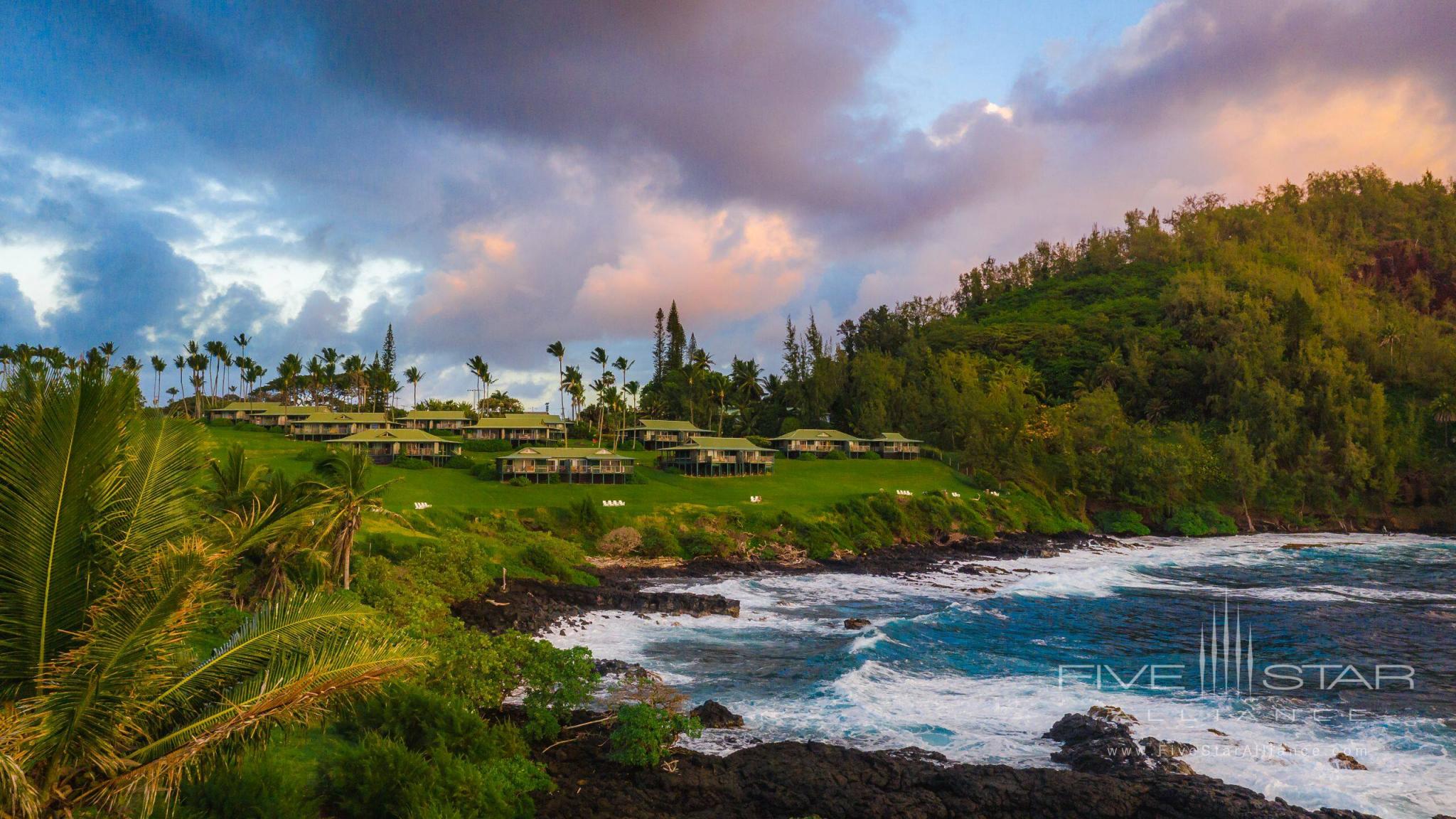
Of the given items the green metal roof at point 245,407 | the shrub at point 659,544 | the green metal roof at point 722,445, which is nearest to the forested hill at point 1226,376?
the green metal roof at point 722,445

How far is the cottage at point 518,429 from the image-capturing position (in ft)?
318

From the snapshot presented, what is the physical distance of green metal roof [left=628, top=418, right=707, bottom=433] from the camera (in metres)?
100

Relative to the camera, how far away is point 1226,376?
104500 mm

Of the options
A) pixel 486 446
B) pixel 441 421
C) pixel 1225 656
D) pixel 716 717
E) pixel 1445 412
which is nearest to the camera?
pixel 716 717

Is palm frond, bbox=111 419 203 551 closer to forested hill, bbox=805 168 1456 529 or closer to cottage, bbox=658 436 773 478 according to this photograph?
cottage, bbox=658 436 773 478

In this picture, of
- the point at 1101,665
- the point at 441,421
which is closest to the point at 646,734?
the point at 1101,665

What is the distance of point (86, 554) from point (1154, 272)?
206825 millimetres

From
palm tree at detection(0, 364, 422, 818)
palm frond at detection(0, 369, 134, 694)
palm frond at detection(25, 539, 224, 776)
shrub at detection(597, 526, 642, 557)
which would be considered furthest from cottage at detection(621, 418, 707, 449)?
palm frond at detection(0, 369, 134, 694)

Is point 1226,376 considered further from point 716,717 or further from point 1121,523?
point 716,717

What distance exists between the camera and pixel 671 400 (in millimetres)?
122125

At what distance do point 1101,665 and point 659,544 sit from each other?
101ft

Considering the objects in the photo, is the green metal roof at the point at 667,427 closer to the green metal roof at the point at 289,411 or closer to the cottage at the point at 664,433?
the cottage at the point at 664,433

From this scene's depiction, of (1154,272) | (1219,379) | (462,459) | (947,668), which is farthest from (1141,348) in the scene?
(947,668)

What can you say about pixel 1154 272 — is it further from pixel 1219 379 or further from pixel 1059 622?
pixel 1059 622
